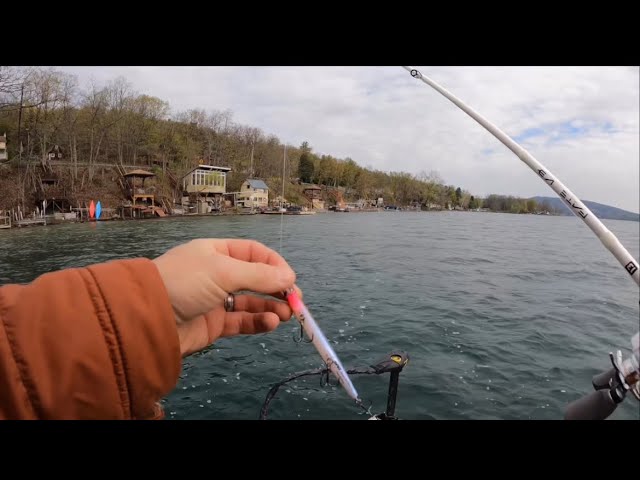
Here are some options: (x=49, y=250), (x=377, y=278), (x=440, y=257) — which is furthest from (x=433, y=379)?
(x=49, y=250)

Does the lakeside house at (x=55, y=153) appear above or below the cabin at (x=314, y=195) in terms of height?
above

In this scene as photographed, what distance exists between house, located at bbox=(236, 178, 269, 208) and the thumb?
34752mm

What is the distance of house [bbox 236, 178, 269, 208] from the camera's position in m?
35.1

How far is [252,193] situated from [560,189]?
113 ft

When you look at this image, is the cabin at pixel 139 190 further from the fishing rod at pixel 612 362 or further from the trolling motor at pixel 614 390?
the trolling motor at pixel 614 390

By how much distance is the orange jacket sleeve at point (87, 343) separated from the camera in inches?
24.3

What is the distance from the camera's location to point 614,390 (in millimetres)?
1143

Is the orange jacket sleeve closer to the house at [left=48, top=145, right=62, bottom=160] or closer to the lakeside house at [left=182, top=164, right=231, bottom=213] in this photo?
the lakeside house at [left=182, top=164, right=231, bottom=213]

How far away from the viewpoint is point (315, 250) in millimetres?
21000

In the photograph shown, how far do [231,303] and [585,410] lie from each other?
50.3 inches

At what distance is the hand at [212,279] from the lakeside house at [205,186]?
33.2 meters

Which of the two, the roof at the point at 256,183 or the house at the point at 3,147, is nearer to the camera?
the house at the point at 3,147

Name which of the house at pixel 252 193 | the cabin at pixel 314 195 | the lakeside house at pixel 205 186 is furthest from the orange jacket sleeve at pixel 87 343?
the cabin at pixel 314 195
